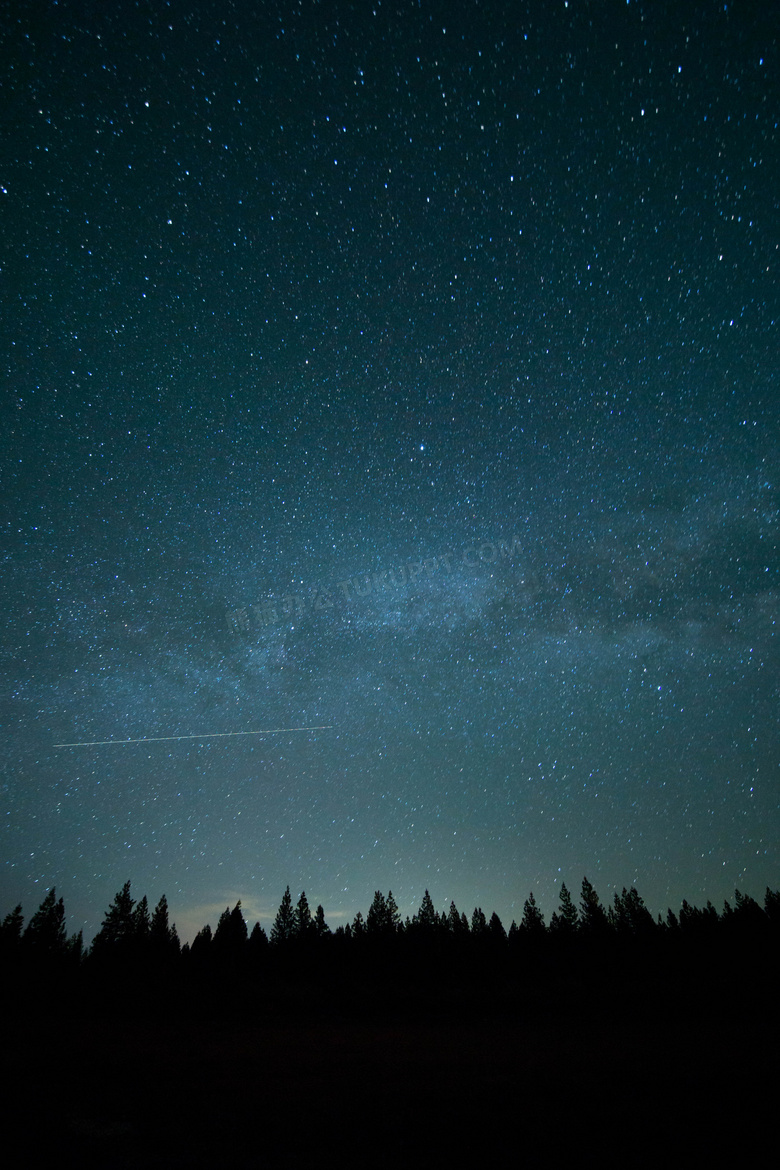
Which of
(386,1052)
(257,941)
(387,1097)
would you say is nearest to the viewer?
(387,1097)

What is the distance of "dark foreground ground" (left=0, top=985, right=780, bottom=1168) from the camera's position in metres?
7.51

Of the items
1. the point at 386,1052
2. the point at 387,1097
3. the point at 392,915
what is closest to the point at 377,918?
the point at 392,915

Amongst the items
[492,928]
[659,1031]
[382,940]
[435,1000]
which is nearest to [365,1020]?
[435,1000]

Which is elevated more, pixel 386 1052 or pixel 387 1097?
pixel 387 1097

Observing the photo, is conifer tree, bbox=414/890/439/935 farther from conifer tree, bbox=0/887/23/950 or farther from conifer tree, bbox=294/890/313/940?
conifer tree, bbox=0/887/23/950

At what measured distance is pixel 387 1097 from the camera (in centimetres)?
1075

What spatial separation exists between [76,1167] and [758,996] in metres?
46.5

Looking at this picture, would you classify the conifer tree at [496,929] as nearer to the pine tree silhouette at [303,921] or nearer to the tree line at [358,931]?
the tree line at [358,931]

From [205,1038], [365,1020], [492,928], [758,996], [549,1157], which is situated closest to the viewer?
[549,1157]

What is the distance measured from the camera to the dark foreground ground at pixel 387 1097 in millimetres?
7512

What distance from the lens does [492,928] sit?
77250 mm

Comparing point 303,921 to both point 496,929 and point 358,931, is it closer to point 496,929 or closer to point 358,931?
point 358,931

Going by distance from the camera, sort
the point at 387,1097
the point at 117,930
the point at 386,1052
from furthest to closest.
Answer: the point at 117,930 < the point at 386,1052 < the point at 387,1097

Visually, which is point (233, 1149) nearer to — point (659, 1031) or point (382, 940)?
point (659, 1031)
